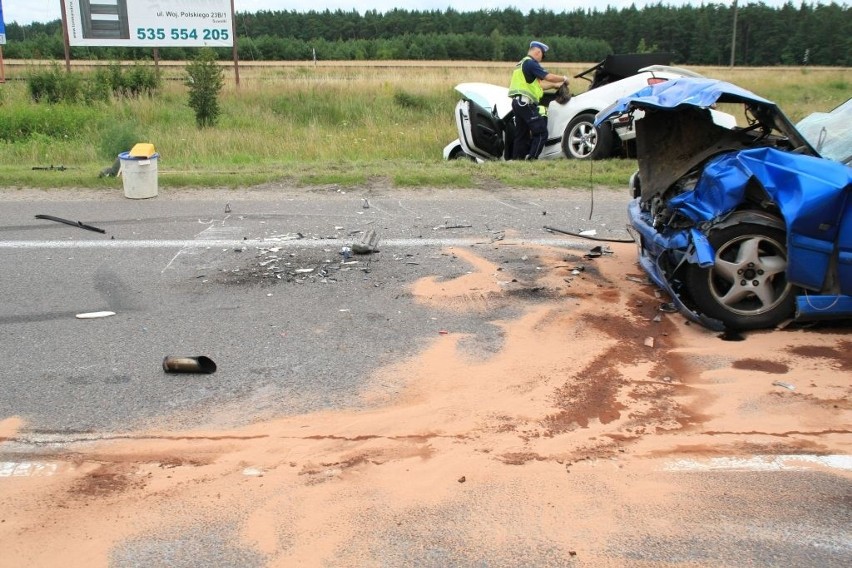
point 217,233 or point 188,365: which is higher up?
point 217,233

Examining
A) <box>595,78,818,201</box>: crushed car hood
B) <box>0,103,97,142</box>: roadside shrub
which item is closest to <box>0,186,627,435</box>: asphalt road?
<box>595,78,818,201</box>: crushed car hood

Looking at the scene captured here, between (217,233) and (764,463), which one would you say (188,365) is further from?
(217,233)

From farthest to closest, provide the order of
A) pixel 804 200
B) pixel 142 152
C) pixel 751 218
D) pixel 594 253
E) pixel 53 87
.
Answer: pixel 53 87, pixel 142 152, pixel 594 253, pixel 751 218, pixel 804 200

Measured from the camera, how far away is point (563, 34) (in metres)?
92.1

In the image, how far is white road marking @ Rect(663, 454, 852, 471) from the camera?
3.64 m

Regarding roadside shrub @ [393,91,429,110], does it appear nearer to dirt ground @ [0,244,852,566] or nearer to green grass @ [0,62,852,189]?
green grass @ [0,62,852,189]

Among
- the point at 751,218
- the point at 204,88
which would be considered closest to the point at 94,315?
the point at 751,218

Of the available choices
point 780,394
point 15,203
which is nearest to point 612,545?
point 780,394

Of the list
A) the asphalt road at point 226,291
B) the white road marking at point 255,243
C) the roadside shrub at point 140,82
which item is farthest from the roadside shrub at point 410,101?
the white road marking at point 255,243

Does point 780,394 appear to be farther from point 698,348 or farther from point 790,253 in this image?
point 790,253

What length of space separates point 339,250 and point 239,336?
2260 millimetres

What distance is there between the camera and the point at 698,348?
5062mm

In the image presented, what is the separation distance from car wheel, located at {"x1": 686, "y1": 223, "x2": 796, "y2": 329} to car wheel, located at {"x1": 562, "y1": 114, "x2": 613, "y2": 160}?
7197 millimetres

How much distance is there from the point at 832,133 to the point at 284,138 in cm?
1270
